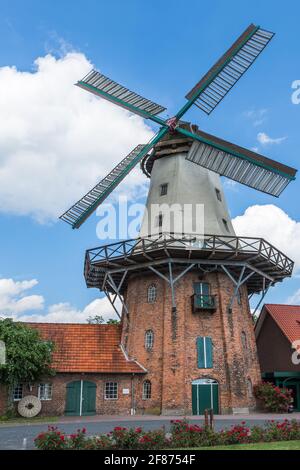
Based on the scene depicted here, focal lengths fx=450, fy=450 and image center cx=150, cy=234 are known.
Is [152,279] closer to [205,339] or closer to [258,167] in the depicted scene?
[205,339]

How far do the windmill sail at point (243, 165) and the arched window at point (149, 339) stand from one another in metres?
8.59

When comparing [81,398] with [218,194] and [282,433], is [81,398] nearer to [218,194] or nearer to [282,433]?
[282,433]

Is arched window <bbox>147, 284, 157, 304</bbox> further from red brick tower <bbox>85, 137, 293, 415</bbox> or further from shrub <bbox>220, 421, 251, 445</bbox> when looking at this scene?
shrub <bbox>220, 421, 251, 445</bbox>

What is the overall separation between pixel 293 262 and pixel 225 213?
4.52 metres

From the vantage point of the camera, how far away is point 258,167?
21562 millimetres

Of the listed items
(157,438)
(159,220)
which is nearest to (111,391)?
(159,220)

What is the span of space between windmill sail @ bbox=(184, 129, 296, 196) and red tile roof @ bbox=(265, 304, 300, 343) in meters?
8.48

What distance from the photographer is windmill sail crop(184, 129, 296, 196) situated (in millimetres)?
21391

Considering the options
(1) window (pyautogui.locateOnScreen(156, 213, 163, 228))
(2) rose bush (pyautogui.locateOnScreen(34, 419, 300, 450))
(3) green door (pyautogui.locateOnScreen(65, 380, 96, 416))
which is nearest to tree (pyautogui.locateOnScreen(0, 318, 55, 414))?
(3) green door (pyautogui.locateOnScreen(65, 380, 96, 416))

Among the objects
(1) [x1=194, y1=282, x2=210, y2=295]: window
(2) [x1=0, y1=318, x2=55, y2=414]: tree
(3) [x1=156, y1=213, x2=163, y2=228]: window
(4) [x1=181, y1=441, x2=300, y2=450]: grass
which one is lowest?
(4) [x1=181, y1=441, x2=300, y2=450]: grass

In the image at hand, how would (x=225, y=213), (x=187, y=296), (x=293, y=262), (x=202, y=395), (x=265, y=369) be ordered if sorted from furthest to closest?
(x=265, y=369) < (x=225, y=213) < (x=293, y=262) < (x=187, y=296) < (x=202, y=395)

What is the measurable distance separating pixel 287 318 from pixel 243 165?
1033 centimetres

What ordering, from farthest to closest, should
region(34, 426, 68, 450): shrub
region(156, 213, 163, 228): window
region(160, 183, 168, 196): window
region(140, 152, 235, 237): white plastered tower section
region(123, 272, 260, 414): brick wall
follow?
1. region(160, 183, 168, 196): window
2. region(156, 213, 163, 228): window
3. region(140, 152, 235, 237): white plastered tower section
4. region(123, 272, 260, 414): brick wall
5. region(34, 426, 68, 450): shrub
